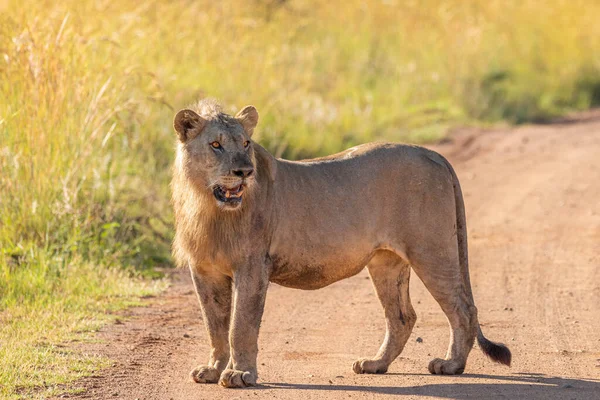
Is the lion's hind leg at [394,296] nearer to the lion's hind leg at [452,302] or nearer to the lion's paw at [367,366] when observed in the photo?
the lion's paw at [367,366]

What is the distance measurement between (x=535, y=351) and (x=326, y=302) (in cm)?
205

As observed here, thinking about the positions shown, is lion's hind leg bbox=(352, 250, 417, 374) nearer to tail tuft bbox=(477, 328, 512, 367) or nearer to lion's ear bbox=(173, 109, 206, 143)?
tail tuft bbox=(477, 328, 512, 367)

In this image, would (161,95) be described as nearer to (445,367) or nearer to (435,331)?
(435,331)

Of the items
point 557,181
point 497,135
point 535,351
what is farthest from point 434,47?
point 535,351

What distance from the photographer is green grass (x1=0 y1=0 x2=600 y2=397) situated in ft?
28.3

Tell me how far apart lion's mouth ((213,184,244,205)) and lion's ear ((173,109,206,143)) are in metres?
0.35

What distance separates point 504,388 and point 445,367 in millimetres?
461

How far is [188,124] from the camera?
6215mm

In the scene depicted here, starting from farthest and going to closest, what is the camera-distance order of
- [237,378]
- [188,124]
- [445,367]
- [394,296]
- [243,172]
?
1. [394,296]
2. [445,367]
3. [188,124]
4. [237,378]
5. [243,172]

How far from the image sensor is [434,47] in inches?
762

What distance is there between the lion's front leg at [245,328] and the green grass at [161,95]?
3.24 ft

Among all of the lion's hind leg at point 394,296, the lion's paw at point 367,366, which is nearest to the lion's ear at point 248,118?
the lion's hind leg at point 394,296

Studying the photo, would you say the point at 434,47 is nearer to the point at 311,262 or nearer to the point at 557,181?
the point at 557,181

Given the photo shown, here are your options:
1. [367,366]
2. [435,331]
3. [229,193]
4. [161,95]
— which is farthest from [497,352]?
[161,95]
